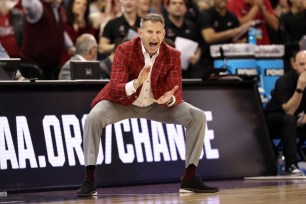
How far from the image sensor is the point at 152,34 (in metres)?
8.70

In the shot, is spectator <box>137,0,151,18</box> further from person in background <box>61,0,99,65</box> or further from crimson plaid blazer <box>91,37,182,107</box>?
crimson plaid blazer <box>91,37,182,107</box>

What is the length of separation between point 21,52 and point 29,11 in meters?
0.69

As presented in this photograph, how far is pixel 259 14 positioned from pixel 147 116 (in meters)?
5.88

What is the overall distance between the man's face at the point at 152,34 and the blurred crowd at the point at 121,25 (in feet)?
9.47

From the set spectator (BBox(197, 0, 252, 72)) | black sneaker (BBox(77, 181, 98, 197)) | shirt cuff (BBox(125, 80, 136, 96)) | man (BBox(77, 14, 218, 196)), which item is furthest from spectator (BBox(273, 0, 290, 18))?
black sneaker (BBox(77, 181, 98, 197))

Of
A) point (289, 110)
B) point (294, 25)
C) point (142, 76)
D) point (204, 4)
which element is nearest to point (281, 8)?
point (294, 25)

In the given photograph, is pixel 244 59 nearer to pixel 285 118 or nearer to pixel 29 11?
pixel 285 118

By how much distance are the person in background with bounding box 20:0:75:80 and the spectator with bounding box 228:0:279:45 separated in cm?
314

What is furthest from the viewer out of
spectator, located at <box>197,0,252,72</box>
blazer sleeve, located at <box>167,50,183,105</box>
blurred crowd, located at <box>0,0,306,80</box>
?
spectator, located at <box>197,0,252,72</box>

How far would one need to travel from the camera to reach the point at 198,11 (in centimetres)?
1402

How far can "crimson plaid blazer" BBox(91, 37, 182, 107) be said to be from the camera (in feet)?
28.8

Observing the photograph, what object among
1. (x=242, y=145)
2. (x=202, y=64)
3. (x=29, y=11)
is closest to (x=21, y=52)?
(x=29, y=11)

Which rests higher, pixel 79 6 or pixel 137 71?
pixel 79 6

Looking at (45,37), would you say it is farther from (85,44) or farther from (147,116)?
(147,116)
